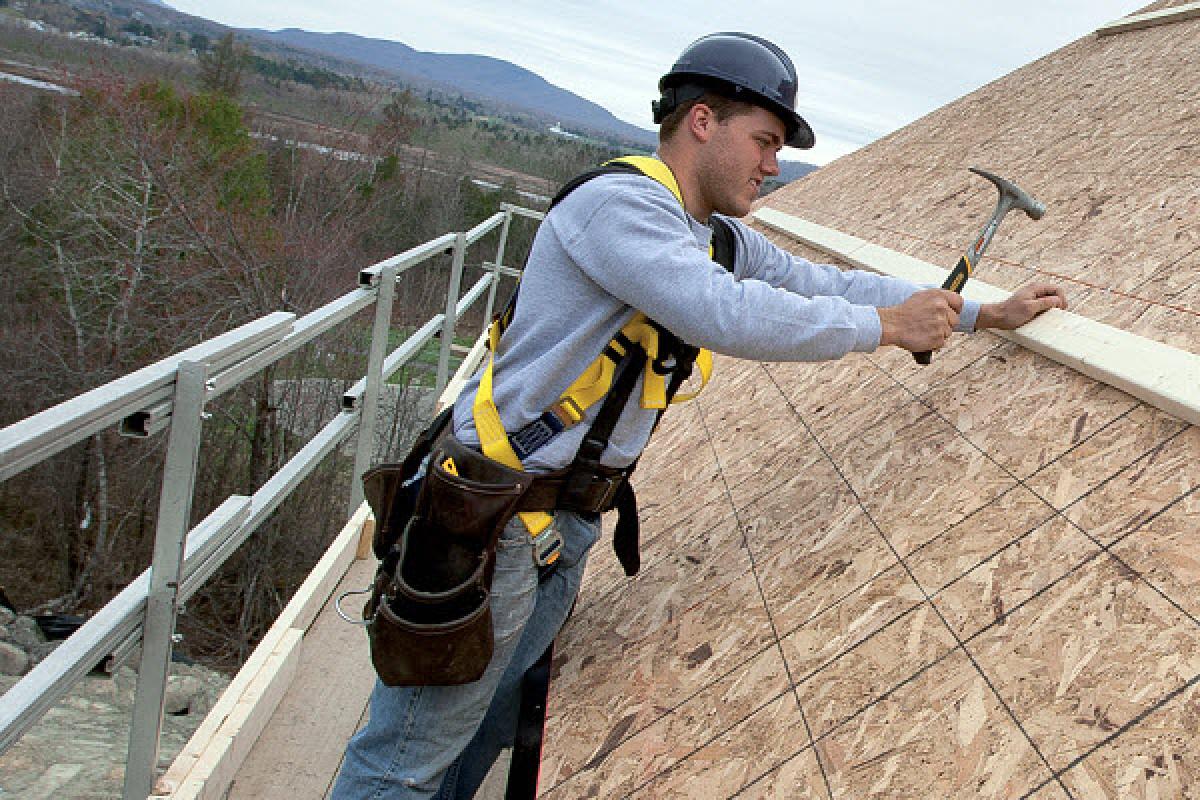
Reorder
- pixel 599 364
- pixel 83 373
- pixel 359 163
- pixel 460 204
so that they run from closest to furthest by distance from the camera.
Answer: pixel 599 364, pixel 83 373, pixel 359 163, pixel 460 204

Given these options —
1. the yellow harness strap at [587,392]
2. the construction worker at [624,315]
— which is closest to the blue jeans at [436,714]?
the construction worker at [624,315]

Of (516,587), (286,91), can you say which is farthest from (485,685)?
(286,91)

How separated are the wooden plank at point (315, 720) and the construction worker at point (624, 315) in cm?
84

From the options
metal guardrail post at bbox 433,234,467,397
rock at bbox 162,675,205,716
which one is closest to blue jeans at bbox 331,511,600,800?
metal guardrail post at bbox 433,234,467,397

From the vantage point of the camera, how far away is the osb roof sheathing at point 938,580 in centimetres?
192

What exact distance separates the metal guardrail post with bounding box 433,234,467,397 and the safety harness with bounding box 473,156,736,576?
3.65 meters

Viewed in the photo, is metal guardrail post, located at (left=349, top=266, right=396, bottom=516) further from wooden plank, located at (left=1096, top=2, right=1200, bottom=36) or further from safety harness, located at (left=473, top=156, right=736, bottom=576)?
wooden plank, located at (left=1096, top=2, right=1200, bottom=36)

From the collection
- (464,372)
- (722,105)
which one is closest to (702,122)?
(722,105)

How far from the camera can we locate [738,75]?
8.23 ft

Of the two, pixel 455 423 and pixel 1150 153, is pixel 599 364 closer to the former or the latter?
pixel 455 423

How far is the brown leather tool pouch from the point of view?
7.70 feet

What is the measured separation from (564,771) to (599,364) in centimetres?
100

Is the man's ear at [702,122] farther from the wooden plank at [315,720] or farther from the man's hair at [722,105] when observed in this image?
the wooden plank at [315,720]

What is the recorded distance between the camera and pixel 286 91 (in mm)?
87188
